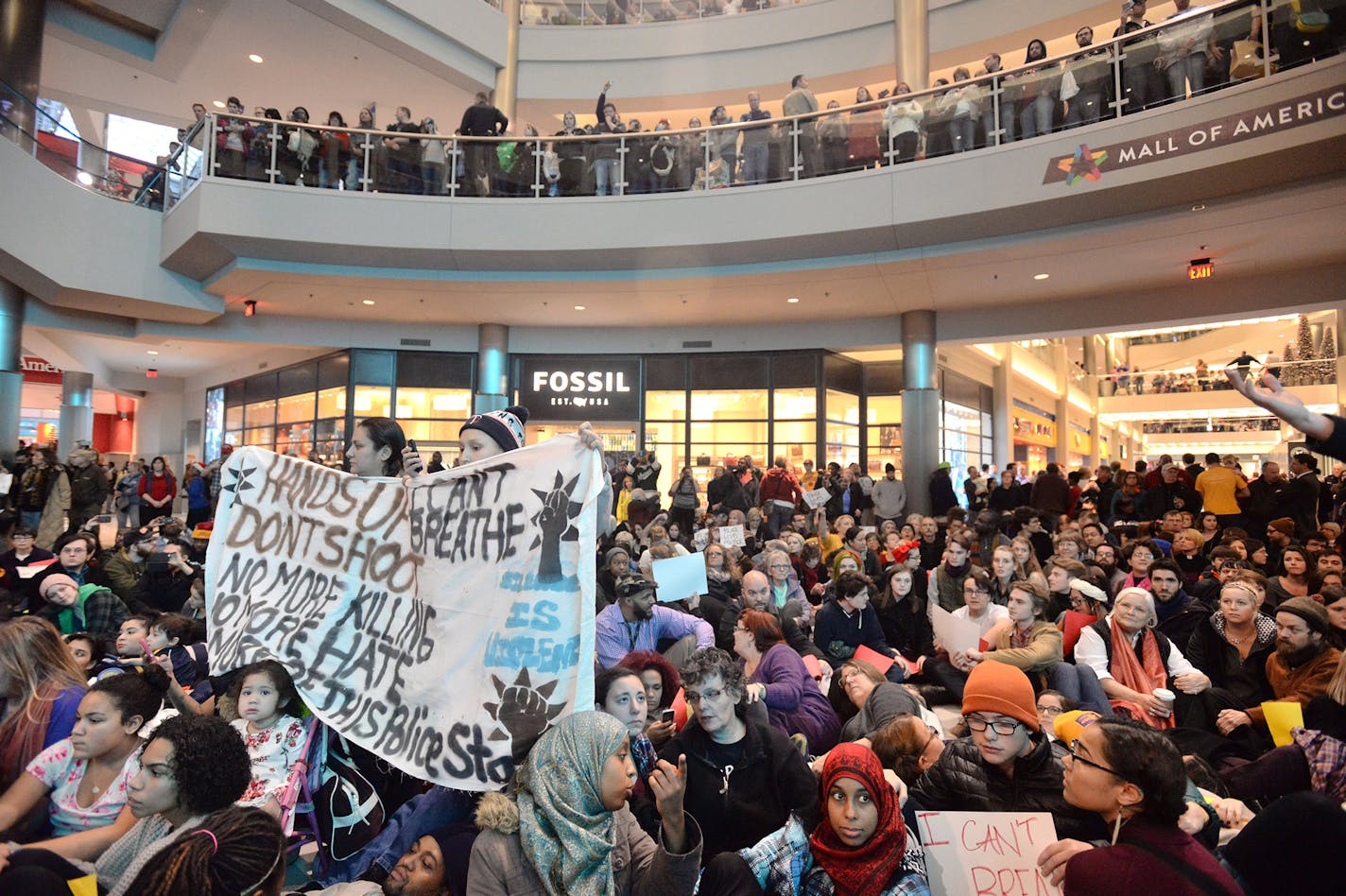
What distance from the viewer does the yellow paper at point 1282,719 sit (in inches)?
154

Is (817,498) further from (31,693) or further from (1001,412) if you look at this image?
(1001,412)

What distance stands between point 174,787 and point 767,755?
2138 mm

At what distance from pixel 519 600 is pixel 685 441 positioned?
14.7 metres

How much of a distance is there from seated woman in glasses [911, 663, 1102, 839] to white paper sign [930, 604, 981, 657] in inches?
118

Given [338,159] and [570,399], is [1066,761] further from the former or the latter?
[570,399]

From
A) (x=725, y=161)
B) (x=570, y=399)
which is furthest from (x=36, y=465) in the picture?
(x=725, y=161)

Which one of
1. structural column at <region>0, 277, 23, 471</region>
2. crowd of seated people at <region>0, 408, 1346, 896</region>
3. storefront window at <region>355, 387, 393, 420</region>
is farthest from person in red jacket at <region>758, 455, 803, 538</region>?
structural column at <region>0, 277, 23, 471</region>

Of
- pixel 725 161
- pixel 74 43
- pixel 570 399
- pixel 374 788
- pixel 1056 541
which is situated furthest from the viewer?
pixel 570 399

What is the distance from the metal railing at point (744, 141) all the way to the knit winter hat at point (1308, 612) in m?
7.69

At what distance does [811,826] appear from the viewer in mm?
3232

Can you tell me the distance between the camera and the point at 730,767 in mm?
3344

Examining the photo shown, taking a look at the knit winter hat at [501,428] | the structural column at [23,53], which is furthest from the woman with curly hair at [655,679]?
the structural column at [23,53]

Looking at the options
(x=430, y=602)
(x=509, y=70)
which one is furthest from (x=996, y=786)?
(x=509, y=70)

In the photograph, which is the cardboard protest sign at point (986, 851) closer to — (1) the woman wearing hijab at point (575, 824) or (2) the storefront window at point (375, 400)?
(1) the woman wearing hijab at point (575, 824)
